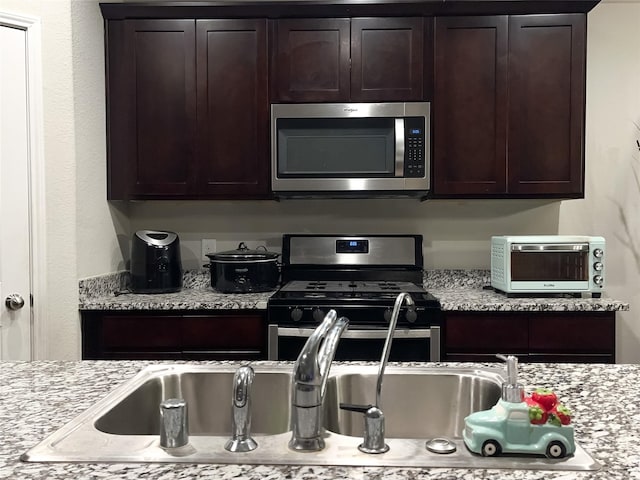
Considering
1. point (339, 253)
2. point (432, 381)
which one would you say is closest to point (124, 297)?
point (339, 253)

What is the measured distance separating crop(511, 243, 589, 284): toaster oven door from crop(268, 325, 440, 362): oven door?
0.54 metres

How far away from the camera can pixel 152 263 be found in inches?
117

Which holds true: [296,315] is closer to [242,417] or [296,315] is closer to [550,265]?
[550,265]

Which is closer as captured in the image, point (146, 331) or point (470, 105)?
point (146, 331)

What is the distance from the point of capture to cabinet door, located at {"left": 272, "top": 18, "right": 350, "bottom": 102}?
2.99 m

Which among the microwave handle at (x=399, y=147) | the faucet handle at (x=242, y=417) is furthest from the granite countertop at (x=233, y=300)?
the faucet handle at (x=242, y=417)

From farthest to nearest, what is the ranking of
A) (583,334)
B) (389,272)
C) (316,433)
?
(389,272), (583,334), (316,433)

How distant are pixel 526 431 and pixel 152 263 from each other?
2386 mm

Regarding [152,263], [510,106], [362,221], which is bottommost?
[152,263]

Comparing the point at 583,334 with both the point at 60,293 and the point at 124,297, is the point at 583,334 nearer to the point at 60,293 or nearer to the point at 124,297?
the point at 124,297

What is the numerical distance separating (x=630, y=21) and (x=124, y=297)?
3.09m

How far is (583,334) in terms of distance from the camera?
8.71 ft

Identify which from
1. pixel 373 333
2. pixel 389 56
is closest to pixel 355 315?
pixel 373 333

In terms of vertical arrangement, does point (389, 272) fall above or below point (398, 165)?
below
